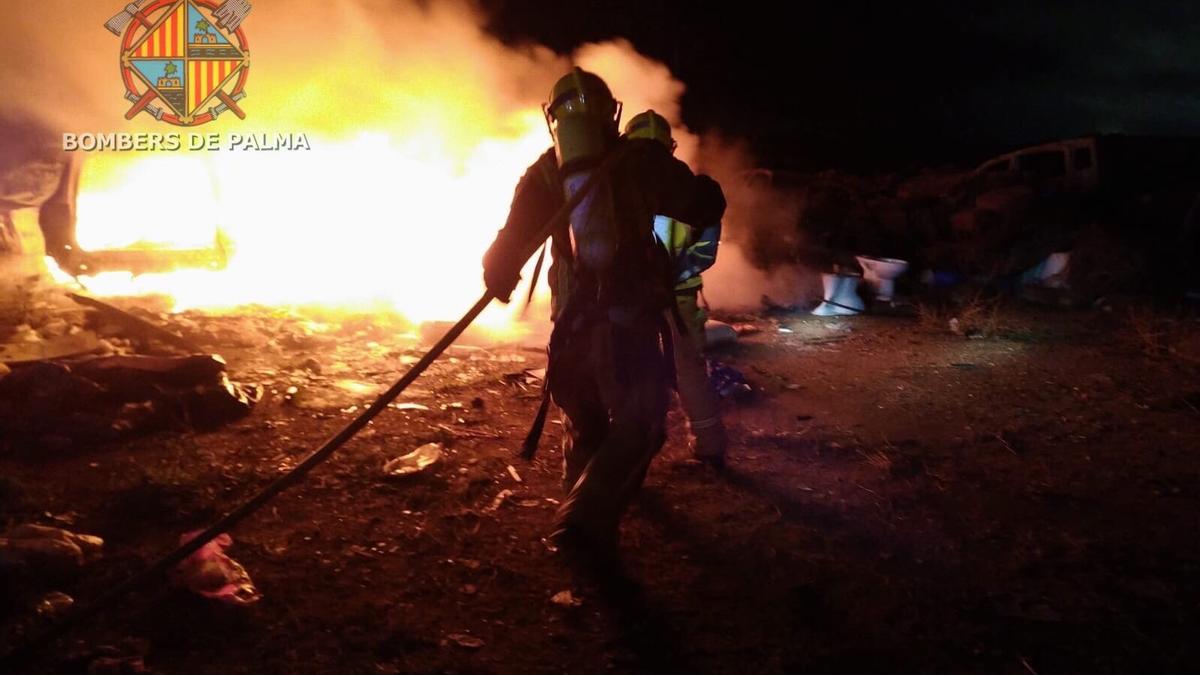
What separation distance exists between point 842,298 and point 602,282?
630cm

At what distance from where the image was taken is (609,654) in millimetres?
2299

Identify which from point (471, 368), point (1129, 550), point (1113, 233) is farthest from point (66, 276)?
point (1113, 233)

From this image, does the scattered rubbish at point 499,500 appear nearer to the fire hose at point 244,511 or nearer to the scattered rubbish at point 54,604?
the fire hose at point 244,511

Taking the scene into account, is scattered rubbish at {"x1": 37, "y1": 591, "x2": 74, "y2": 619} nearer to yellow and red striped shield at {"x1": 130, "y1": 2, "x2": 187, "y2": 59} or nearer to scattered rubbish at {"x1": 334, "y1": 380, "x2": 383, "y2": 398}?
scattered rubbish at {"x1": 334, "y1": 380, "x2": 383, "y2": 398}

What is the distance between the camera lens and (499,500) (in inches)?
134

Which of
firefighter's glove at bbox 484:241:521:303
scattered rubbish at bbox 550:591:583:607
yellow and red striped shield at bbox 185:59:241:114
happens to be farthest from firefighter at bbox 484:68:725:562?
yellow and red striped shield at bbox 185:59:241:114

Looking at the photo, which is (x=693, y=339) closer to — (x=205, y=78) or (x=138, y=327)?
(x=138, y=327)

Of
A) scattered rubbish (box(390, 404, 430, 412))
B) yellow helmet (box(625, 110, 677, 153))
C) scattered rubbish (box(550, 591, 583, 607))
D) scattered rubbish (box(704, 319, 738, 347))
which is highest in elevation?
yellow helmet (box(625, 110, 677, 153))

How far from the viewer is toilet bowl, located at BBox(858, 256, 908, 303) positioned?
814 cm

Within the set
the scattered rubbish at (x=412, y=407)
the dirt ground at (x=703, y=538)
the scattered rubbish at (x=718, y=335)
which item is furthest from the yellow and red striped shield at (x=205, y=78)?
the scattered rubbish at (x=718, y=335)

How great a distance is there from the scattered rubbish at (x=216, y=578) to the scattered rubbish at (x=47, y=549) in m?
0.42

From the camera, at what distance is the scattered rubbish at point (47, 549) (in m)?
2.50

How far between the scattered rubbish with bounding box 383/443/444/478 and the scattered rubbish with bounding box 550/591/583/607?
4.20 ft

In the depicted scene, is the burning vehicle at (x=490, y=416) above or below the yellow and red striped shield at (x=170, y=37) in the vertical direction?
below
